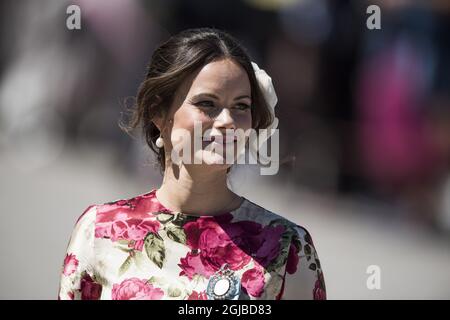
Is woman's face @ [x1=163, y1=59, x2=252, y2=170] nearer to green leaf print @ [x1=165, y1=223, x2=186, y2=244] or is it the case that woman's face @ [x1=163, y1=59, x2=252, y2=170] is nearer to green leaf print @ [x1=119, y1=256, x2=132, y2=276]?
green leaf print @ [x1=165, y1=223, x2=186, y2=244]

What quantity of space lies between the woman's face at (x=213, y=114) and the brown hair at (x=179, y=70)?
0.09ft

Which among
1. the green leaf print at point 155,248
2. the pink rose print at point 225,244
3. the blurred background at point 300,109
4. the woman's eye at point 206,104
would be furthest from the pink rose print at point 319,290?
the blurred background at point 300,109

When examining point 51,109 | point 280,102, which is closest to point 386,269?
point 280,102

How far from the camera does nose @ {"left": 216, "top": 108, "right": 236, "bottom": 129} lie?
6.08 ft

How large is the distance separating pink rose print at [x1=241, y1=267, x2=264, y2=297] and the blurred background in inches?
112

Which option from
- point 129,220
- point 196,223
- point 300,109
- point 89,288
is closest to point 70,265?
point 89,288

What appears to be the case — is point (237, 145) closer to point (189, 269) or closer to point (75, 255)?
point (189, 269)

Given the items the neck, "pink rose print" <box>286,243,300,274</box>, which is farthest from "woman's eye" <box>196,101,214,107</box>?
"pink rose print" <box>286,243,300,274</box>

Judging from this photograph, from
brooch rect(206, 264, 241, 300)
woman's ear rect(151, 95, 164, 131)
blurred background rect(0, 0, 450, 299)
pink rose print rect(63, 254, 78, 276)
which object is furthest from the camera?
blurred background rect(0, 0, 450, 299)

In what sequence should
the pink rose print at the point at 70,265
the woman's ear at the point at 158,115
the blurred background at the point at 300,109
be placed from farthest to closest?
1. the blurred background at the point at 300,109
2. the woman's ear at the point at 158,115
3. the pink rose print at the point at 70,265

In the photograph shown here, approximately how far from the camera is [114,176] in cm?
517

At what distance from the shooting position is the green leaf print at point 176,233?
6.41ft

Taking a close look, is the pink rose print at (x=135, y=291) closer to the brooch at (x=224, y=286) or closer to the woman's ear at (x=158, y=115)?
the brooch at (x=224, y=286)

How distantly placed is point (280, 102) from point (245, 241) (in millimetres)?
2989
